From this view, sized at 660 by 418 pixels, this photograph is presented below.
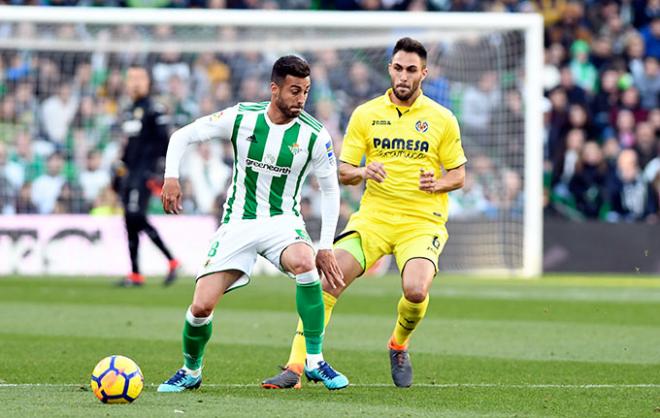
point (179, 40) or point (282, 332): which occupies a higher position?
point (179, 40)

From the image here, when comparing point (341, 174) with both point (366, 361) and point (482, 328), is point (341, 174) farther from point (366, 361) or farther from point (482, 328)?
point (482, 328)

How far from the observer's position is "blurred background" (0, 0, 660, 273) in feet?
66.2

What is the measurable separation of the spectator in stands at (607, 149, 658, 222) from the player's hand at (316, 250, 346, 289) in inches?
531

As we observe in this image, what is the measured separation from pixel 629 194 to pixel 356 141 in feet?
42.5

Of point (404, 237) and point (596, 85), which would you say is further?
point (596, 85)

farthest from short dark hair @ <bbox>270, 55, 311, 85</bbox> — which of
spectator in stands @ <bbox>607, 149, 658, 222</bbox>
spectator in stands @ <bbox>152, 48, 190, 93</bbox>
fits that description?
spectator in stands @ <bbox>607, 149, 658, 222</bbox>

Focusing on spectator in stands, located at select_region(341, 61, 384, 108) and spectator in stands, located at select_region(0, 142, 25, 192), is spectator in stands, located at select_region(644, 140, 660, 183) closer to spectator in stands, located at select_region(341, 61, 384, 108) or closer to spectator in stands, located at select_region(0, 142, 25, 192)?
spectator in stands, located at select_region(341, 61, 384, 108)

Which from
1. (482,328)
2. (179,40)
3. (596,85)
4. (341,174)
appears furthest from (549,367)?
(596,85)

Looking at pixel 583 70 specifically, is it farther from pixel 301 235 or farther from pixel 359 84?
pixel 301 235

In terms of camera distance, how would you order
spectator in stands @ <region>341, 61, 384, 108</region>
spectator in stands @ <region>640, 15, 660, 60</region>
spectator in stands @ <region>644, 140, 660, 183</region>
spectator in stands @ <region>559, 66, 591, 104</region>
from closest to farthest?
1. spectator in stands @ <region>341, 61, 384, 108</region>
2. spectator in stands @ <region>644, 140, 660, 183</region>
3. spectator in stands @ <region>559, 66, 591, 104</region>
4. spectator in stands @ <region>640, 15, 660, 60</region>

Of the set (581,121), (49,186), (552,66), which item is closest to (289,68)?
(49,186)

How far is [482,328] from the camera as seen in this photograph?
1231 centimetres

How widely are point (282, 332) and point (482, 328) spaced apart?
1808 millimetres

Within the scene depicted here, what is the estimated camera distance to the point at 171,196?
7512mm
